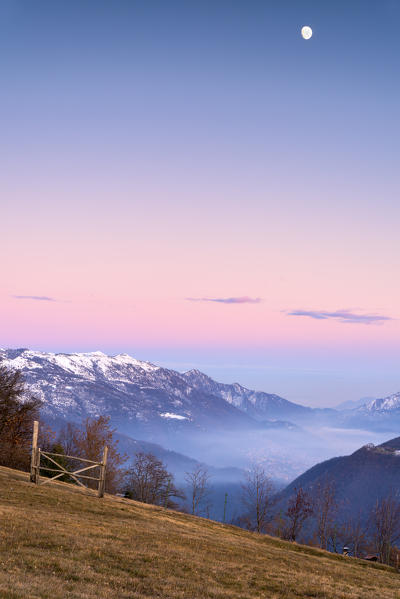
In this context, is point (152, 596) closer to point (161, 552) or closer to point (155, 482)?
point (161, 552)

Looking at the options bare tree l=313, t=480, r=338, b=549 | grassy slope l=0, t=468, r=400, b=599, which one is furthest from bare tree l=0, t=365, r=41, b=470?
bare tree l=313, t=480, r=338, b=549

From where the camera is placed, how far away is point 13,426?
246 feet

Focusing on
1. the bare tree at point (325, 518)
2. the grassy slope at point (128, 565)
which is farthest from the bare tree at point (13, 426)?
the bare tree at point (325, 518)

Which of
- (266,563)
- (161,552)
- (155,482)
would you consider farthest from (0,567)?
(155,482)

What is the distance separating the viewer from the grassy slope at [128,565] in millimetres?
15109

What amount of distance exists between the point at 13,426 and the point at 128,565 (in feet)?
208

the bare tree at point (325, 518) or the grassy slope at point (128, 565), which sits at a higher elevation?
the grassy slope at point (128, 565)

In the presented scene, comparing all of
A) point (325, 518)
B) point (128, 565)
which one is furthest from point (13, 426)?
point (128, 565)

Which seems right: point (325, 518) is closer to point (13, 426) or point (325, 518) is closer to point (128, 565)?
point (13, 426)

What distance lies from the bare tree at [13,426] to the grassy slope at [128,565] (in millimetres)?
45857

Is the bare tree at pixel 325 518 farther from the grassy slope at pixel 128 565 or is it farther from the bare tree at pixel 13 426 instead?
the grassy slope at pixel 128 565

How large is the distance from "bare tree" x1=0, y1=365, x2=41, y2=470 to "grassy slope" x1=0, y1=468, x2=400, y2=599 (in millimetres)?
45857

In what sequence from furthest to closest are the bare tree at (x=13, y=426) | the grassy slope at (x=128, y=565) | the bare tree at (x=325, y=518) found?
the bare tree at (x=325, y=518)
the bare tree at (x=13, y=426)
the grassy slope at (x=128, y=565)

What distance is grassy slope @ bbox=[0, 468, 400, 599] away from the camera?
49.6ft
